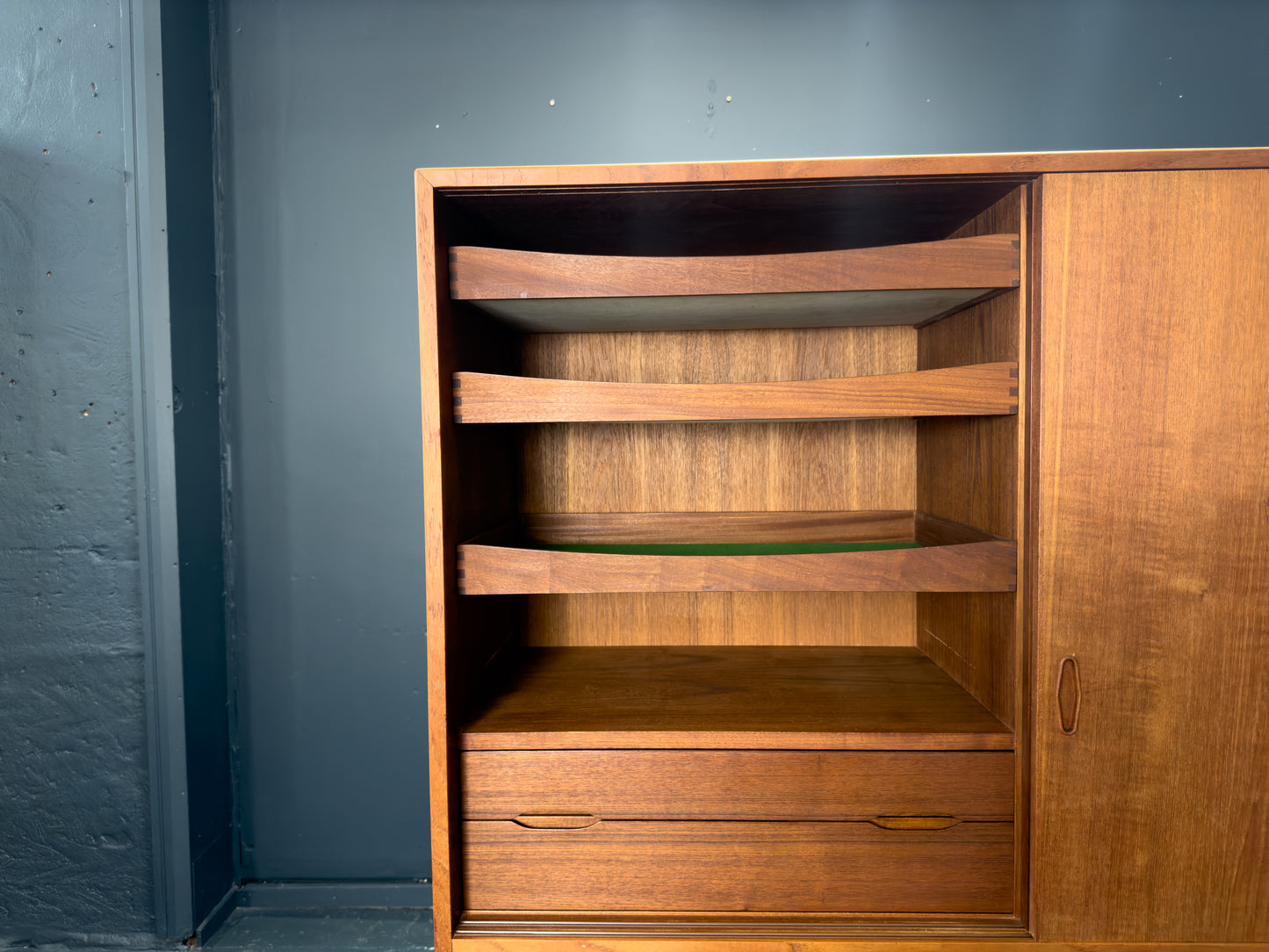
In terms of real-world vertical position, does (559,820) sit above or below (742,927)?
above

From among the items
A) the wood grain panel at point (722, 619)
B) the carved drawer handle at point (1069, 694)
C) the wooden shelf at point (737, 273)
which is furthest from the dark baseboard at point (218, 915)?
the carved drawer handle at point (1069, 694)

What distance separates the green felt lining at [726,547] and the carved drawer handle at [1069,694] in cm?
34

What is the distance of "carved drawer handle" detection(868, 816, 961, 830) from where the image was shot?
1.07 metres

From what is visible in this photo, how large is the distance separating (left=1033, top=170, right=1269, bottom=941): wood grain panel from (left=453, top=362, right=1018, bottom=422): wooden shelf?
3.2 inches

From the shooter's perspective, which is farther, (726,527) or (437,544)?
(726,527)

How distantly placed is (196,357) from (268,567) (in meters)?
0.49

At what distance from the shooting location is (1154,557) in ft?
3.31

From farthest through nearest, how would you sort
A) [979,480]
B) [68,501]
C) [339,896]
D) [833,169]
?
[339,896] < [68,501] < [979,480] < [833,169]

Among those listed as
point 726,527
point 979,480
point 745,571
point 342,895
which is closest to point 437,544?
point 745,571

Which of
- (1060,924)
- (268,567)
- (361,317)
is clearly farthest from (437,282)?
(1060,924)

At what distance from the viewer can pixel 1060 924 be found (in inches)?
40.7

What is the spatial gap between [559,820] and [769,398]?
737mm

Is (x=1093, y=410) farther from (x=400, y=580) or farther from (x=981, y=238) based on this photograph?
(x=400, y=580)

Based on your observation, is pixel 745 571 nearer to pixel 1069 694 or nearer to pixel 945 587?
pixel 945 587
